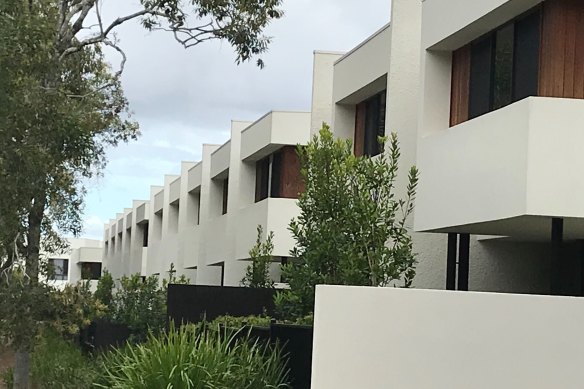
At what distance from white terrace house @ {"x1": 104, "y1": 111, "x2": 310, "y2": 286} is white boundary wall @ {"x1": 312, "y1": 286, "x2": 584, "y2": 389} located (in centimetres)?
1421

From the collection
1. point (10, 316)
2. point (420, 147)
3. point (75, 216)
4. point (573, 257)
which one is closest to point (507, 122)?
point (420, 147)

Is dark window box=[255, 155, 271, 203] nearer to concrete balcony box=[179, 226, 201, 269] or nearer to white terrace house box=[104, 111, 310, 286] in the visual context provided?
white terrace house box=[104, 111, 310, 286]

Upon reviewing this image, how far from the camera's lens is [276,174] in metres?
26.2

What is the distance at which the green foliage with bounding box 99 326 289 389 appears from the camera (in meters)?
11.9

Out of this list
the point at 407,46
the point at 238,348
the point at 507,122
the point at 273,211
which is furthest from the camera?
the point at 273,211

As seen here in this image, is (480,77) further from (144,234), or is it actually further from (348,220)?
(144,234)

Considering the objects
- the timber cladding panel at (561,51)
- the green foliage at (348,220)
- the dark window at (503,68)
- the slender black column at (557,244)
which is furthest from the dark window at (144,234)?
the timber cladding panel at (561,51)

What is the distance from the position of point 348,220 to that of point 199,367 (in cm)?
297

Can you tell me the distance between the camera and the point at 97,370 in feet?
59.4

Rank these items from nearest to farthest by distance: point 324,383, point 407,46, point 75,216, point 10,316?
1. point 324,383
2. point 407,46
3. point 10,316
4. point 75,216

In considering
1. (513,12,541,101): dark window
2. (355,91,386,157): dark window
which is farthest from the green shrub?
(513,12,541,101): dark window

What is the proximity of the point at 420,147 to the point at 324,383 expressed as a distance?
5.68 meters

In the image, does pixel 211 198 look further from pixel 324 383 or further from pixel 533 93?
pixel 324 383

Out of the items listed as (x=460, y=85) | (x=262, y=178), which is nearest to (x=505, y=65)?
(x=460, y=85)
